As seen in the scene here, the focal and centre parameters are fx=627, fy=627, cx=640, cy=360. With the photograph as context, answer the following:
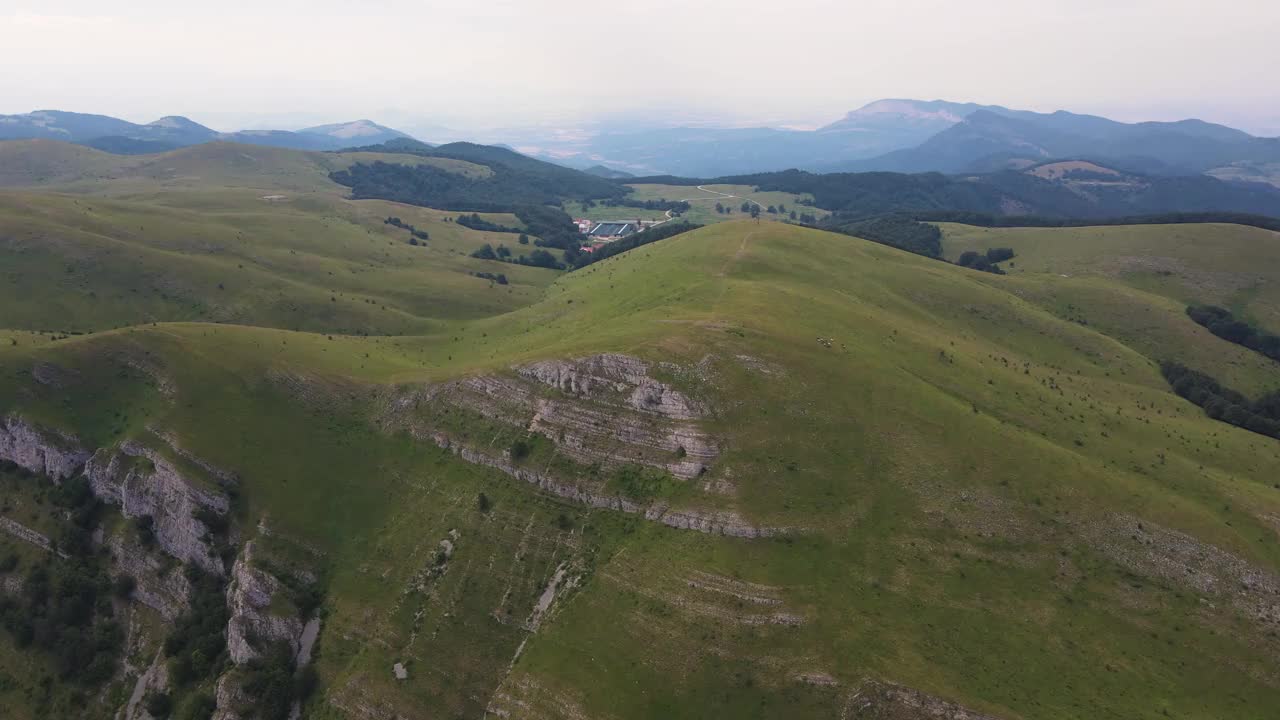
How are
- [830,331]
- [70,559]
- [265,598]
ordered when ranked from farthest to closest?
[830,331], [70,559], [265,598]

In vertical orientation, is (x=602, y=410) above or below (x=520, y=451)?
above

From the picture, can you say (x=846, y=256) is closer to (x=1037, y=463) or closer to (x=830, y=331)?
(x=830, y=331)

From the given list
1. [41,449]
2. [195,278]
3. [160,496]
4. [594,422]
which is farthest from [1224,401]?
[195,278]

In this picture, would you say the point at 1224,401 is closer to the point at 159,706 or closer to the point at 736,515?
the point at 736,515

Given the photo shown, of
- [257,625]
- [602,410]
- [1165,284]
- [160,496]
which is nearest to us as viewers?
[257,625]

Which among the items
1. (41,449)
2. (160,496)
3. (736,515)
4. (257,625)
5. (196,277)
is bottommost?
(257,625)

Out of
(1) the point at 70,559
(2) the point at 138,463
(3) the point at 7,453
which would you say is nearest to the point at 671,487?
(2) the point at 138,463

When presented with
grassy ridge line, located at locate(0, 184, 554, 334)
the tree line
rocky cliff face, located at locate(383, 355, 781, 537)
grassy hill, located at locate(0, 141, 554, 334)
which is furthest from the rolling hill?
grassy hill, located at locate(0, 141, 554, 334)
